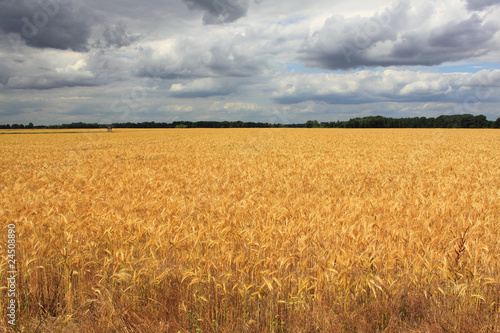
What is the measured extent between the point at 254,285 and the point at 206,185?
16.6ft

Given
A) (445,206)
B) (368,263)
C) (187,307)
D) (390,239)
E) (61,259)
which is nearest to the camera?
(187,307)

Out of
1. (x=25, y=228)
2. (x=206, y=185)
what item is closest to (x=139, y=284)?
(x=25, y=228)

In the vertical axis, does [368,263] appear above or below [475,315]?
above

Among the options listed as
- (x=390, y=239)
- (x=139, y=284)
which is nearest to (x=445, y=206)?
(x=390, y=239)

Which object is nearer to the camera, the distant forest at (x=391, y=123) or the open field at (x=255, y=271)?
the open field at (x=255, y=271)

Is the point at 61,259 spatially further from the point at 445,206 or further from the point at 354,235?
the point at 445,206

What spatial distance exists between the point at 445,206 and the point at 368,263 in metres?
3.21

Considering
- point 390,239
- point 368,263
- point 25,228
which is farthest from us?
point 25,228

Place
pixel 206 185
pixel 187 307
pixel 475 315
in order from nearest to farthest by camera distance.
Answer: pixel 475 315, pixel 187 307, pixel 206 185

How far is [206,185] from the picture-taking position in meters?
7.88

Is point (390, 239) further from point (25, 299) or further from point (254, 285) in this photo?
point (25, 299)

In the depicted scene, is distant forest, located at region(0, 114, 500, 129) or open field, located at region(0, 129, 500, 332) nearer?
open field, located at region(0, 129, 500, 332)

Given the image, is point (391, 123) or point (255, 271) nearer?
point (255, 271)

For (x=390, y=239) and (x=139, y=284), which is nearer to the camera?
(x=139, y=284)
